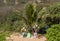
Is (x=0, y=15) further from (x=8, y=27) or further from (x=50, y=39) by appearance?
(x=50, y=39)

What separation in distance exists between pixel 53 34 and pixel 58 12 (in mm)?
3566

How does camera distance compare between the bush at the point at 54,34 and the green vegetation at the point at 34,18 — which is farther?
the green vegetation at the point at 34,18

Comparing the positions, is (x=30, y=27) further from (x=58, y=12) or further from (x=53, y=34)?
(x=53, y=34)

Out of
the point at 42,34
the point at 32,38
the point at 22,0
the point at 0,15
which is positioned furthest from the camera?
the point at 22,0

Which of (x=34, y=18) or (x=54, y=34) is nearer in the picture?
(x=54, y=34)

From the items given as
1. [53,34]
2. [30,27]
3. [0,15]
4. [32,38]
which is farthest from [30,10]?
[53,34]

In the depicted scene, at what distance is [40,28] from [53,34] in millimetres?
3279

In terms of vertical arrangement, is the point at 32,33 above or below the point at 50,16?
below

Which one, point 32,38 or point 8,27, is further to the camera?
point 8,27

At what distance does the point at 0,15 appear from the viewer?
12.2m

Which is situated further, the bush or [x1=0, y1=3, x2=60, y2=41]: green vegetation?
[x1=0, y1=3, x2=60, y2=41]: green vegetation

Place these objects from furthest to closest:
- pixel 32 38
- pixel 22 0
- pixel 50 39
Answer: pixel 22 0 → pixel 32 38 → pixel 50 39

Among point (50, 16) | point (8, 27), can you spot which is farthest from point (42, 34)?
point (8, 27)

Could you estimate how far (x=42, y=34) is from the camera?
34.5 feet
